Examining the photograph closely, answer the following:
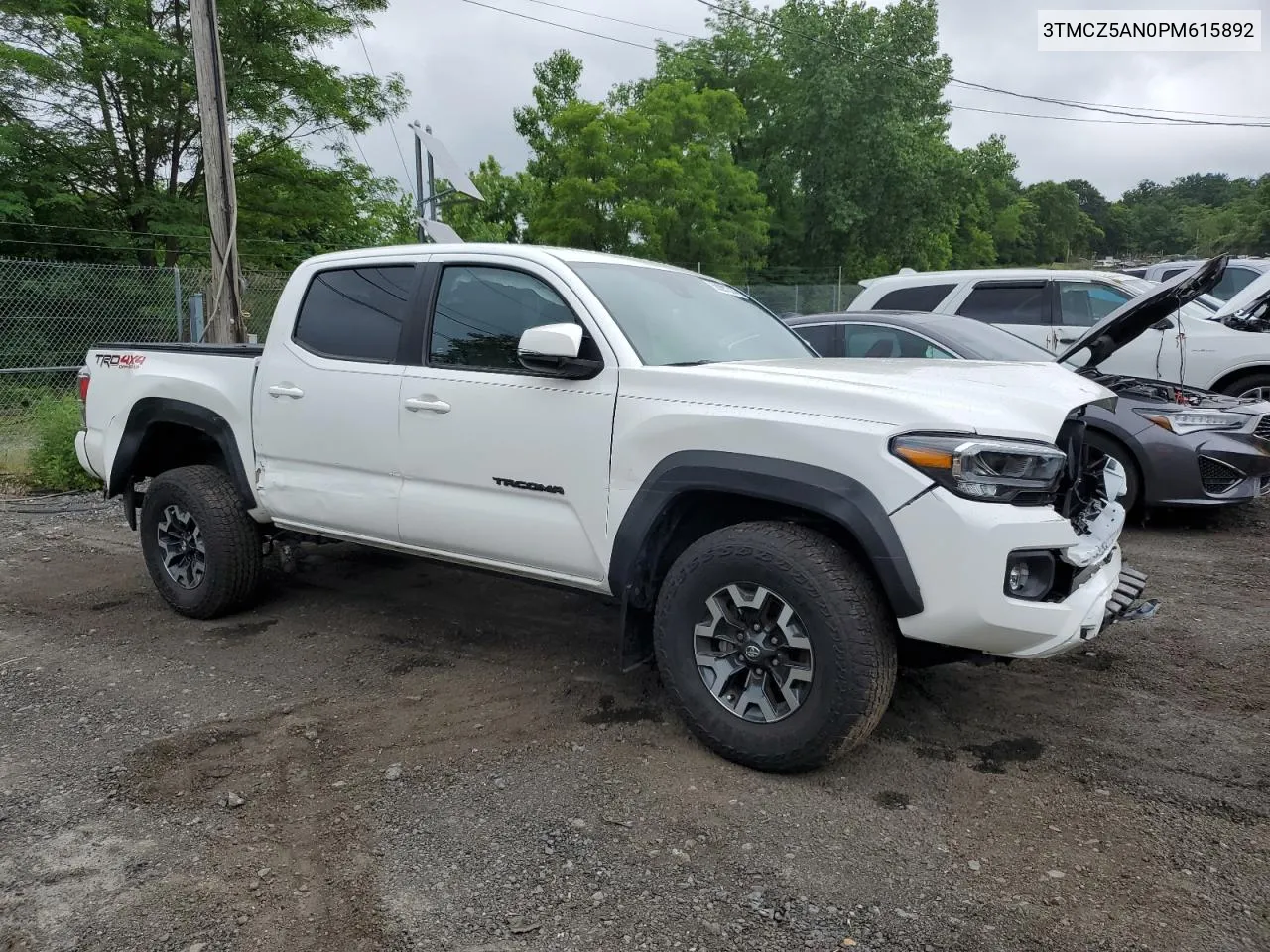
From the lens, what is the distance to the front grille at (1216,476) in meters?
6.25

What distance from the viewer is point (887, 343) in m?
6.90

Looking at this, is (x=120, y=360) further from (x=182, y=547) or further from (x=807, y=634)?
(x=807, y=634)

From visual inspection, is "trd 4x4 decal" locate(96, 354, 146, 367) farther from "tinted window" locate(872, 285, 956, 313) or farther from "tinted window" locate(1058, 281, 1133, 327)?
"tinted window" locate(1058, 281, 1133, 327)

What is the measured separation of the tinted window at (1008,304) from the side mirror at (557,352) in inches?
249

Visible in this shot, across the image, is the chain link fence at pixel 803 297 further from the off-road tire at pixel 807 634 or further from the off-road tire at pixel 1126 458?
the off-road tire at pixel 807 634

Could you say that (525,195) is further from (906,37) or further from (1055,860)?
(1055,860)

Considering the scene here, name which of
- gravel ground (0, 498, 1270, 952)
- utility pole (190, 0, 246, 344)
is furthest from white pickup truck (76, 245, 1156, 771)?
utility pole (190, 0, 246, 344)

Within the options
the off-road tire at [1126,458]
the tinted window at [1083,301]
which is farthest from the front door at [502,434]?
the tinted window at [1083,301]

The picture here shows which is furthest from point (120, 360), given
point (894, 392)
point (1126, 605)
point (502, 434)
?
point (1126, 605)

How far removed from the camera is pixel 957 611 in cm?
282

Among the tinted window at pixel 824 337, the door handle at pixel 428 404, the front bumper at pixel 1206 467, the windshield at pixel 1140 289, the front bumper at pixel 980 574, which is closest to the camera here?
the front bumper at pixel 980 574

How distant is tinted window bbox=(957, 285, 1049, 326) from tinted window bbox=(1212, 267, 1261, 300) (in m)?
4.54

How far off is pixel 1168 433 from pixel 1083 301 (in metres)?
2.69

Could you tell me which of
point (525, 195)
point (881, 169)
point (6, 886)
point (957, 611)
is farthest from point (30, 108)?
point (881, 169)
